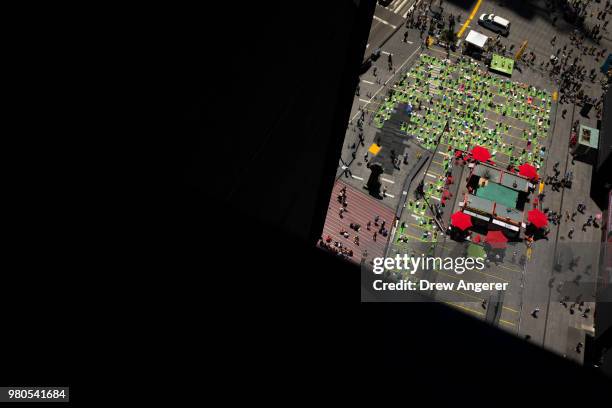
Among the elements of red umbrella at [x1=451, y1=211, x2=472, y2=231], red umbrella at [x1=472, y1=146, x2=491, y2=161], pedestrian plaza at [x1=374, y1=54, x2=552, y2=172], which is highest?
pedestrian plaza at [x1=374, y1=54, x2=552, y2=172]

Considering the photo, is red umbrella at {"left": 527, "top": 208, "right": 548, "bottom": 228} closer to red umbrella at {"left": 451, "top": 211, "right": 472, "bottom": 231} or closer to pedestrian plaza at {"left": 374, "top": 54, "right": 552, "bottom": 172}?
red umbrella at {"left": 451, "top": 211, "right": 472, "bottom": 231}

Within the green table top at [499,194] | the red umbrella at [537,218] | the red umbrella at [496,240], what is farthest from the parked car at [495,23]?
the red umbrella at [496,240]

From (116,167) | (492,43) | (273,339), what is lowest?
(273,339)

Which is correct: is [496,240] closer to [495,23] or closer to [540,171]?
[540,171]

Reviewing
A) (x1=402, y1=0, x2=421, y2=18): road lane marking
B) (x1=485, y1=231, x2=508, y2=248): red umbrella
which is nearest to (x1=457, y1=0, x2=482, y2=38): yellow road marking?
(x1=402, y1=0, x2=421, y2=18): road lane marking

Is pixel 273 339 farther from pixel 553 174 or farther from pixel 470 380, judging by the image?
pixel 553 174

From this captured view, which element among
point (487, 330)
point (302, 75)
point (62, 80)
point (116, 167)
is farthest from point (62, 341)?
point (487, 330)
